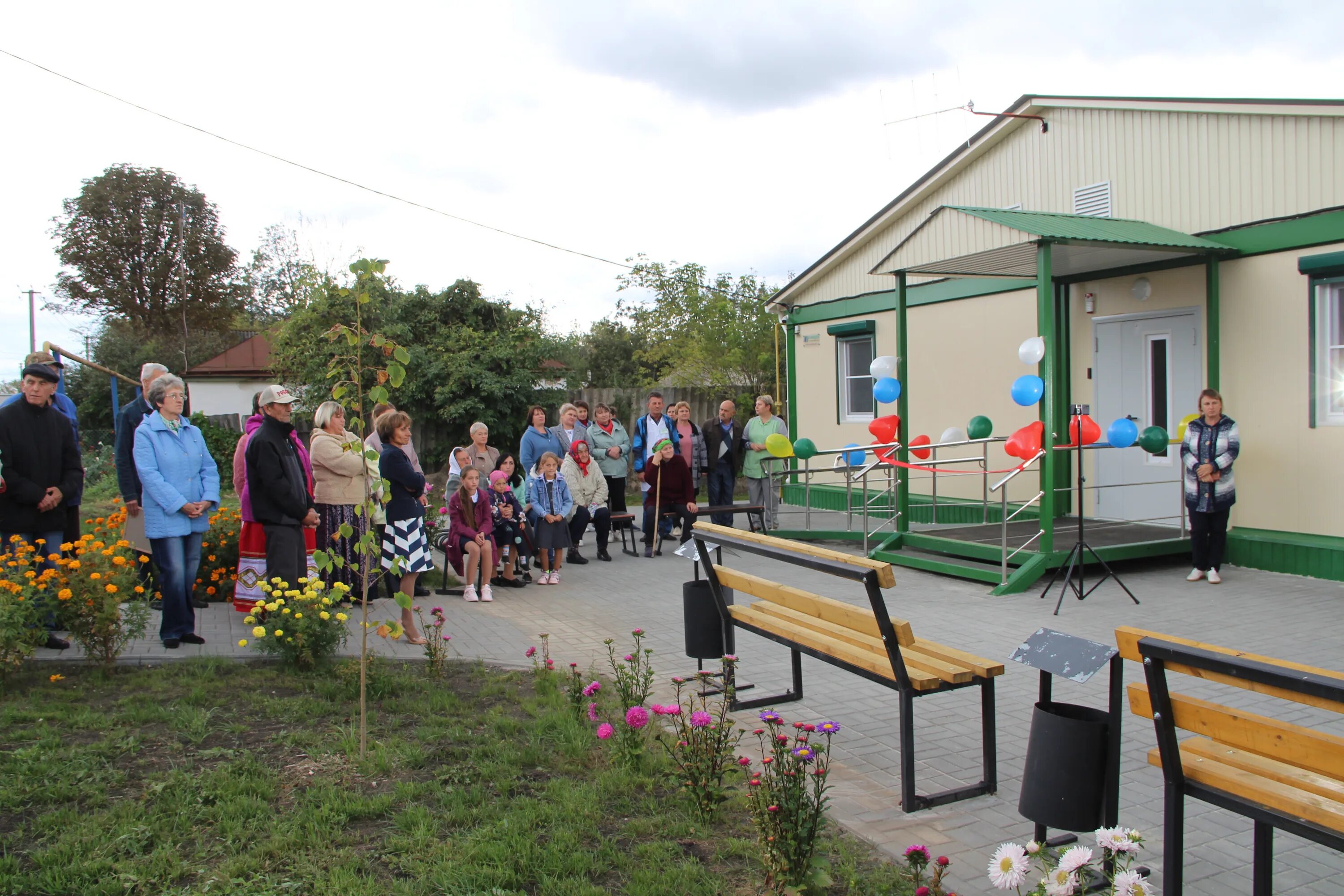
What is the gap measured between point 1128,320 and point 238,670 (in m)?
9.32

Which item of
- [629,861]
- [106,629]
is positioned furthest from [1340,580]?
[106,629]

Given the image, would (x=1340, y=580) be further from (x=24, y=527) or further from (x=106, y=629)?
(x=24, y=527)

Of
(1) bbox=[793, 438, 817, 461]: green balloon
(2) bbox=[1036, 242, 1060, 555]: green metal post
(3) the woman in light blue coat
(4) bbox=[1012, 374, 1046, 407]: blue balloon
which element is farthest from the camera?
(1) bbox=[793, 438, 817, 461]: green balloon

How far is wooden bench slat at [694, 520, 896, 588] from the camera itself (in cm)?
388

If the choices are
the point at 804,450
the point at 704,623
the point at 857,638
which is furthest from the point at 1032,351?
the point at 857,638

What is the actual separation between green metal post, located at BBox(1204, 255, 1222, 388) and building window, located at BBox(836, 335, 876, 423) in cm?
567

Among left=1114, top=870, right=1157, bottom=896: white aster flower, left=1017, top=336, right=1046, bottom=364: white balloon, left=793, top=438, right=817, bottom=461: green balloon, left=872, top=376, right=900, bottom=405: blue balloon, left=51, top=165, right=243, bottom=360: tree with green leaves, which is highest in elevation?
left=51, top=165, right=243, bottom=360: tree with green leaves

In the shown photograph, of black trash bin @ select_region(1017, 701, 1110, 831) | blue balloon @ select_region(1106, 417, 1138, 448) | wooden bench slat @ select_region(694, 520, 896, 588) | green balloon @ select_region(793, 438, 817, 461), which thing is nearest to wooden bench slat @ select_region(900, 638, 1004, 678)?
wooden bench slat @ select_region(694, 520, 896, 588)

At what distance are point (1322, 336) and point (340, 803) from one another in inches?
351

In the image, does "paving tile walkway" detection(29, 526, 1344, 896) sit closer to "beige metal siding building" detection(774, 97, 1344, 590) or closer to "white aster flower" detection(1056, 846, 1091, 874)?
"beige metal siding building" detection(774, 97, 1344, 590)

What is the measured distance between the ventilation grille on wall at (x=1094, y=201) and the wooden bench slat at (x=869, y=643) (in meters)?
7.41

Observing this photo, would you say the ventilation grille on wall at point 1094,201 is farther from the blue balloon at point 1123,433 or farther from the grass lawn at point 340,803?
the grass lawn at point 340,803

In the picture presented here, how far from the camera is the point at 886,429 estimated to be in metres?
11.9

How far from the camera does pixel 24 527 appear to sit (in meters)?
6.35
